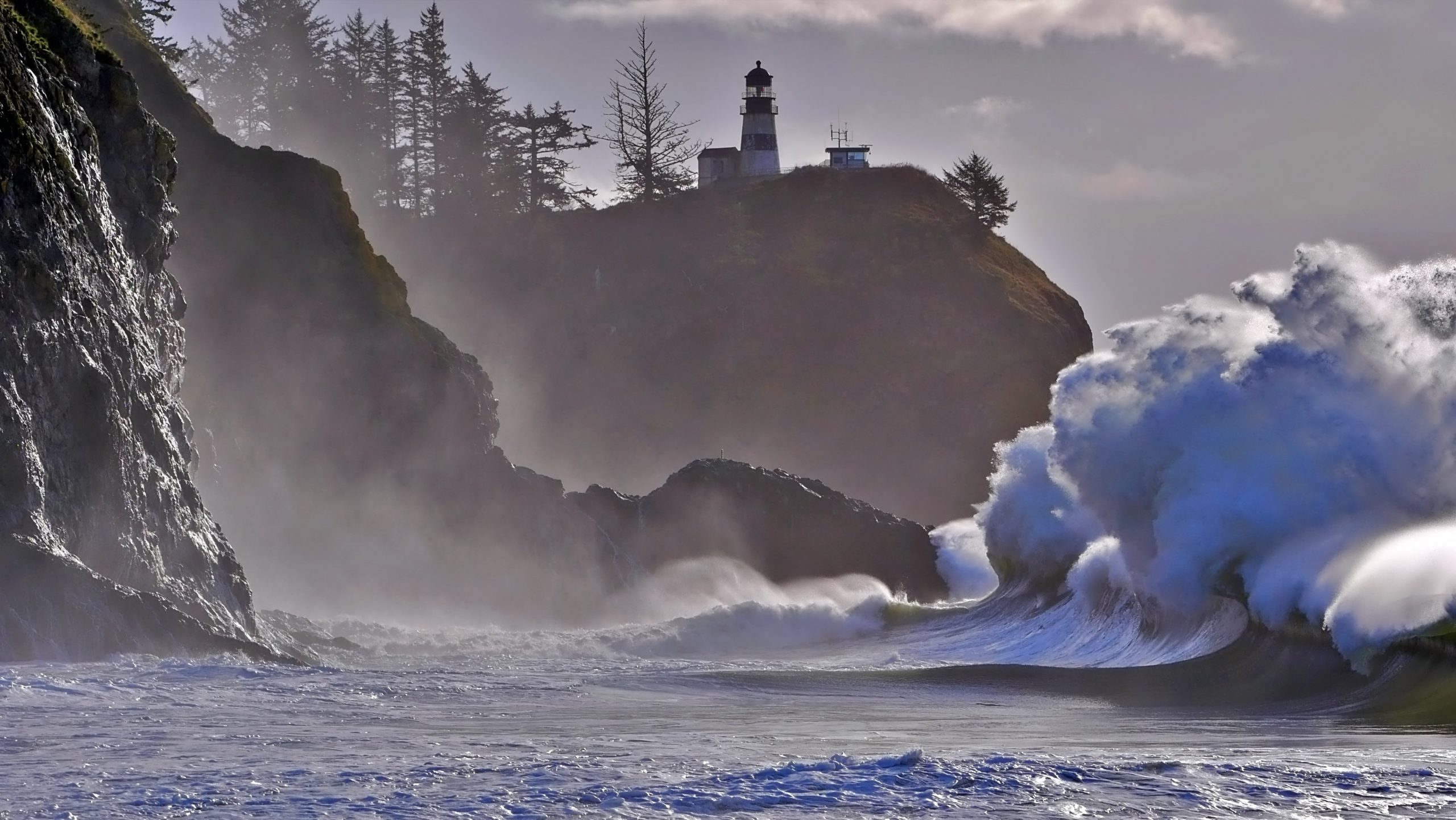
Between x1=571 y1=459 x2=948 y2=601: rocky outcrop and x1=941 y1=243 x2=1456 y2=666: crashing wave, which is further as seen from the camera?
x1=571 y1=459 x2=948 y2=601: rocky outcrop

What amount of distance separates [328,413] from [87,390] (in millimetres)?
14519

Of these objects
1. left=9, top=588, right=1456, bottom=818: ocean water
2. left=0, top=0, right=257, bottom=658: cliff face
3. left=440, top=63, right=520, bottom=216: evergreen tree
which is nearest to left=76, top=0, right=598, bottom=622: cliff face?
left=0, top=0, right=257, bottom=658: cliff face

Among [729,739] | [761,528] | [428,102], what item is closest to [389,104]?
[428,102]

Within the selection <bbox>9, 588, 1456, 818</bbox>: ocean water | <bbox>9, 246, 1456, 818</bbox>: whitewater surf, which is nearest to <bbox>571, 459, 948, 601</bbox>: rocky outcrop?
<bbox>9, 246, 1456, 818</bbox>: whitewater surf

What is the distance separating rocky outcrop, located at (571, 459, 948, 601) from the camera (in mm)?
38844

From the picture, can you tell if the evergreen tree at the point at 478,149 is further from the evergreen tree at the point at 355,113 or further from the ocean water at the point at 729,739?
the ocean water at the point at 729,739

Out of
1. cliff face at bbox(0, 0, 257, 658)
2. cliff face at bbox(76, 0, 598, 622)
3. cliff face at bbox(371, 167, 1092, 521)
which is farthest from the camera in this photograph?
cliff face at bbox(371, 167, 1092, 521)

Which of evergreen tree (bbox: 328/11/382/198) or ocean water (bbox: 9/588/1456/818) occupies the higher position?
evergreen tree (bbox: 328/11/382/198)

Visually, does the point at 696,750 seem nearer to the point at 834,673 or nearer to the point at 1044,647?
the point at 834,673

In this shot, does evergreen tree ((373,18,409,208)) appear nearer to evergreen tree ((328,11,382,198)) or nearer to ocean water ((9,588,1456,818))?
evergreen tree ((328,11,382,198))

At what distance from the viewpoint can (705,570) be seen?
125 ft

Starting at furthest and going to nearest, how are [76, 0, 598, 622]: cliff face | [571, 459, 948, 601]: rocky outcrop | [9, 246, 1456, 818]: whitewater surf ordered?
[571, 459, 948, 601]: rocky outcrop
[76, 0, 598, 622]: cliff face
[9, 246, 1456, 818]: whitewater surf

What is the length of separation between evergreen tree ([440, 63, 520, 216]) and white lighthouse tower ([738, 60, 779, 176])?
30.9ft

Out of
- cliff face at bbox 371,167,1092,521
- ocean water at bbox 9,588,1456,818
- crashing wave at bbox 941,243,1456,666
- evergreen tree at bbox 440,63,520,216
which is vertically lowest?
ocean water at bbox 9,588,1456,818
